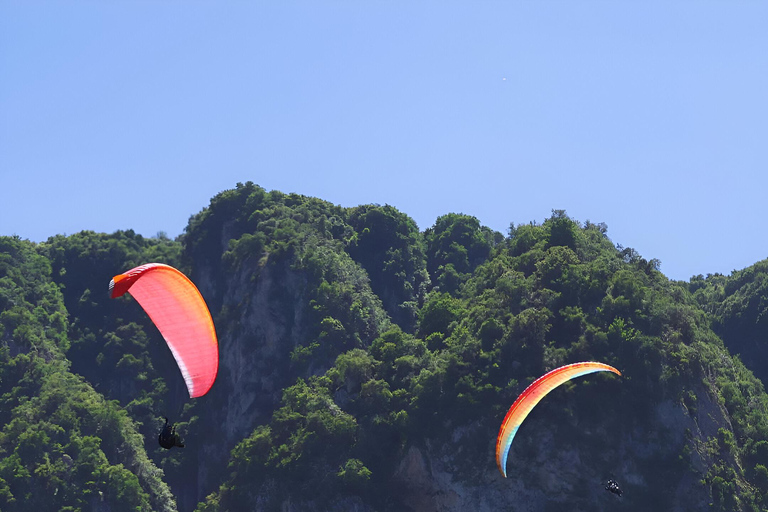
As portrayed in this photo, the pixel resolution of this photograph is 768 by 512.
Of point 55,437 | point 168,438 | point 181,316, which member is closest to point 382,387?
point 55,437

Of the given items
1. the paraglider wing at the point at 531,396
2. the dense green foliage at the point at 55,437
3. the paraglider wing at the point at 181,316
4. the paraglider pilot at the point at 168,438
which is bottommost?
the paraglider pilot at the point at 168,438

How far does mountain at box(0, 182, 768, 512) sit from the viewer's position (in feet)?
300

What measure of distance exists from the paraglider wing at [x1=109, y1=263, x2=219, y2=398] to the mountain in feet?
144

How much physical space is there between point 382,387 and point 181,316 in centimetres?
4730

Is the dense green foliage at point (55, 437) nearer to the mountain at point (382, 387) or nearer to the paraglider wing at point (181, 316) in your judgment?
the mountain at point (382, 387)

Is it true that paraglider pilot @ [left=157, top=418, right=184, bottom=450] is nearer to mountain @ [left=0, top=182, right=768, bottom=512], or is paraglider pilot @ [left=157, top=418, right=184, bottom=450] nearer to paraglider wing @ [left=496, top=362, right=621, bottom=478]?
paraglider wing @ [left=496, top=362, right=621, bottom=478]

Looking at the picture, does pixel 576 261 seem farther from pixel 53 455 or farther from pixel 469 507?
pixel 53 455

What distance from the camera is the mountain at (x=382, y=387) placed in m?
91.4

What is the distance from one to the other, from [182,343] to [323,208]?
80.9 meters

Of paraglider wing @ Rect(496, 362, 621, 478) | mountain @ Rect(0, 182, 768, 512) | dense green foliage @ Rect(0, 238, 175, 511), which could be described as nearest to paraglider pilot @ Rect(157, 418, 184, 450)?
paraglider wing @ Rect(496, 362, 621, 478)

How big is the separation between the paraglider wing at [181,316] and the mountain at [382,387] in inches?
1724

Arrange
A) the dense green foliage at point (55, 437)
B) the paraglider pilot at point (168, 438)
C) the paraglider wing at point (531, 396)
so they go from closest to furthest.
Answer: the paraglider pilot at point (168, 438) < the paraglider wing at point (531, 396) < the dense green foliage at point (55, 437)

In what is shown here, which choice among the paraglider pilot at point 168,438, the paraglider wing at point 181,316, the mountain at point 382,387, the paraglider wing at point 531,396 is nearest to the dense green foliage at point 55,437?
the mountain at point 382,387

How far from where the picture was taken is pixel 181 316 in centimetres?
5162
